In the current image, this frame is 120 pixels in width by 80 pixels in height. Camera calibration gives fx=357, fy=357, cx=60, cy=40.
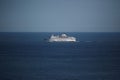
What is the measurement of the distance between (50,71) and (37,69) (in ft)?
8.36

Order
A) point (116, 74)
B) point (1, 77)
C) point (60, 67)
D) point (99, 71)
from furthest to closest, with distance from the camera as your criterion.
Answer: point (60, 67), point (99, 71), point (116, 74), point (1, 77)

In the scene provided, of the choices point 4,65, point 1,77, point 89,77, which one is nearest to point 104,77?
point 89,77

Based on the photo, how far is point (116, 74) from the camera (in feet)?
135

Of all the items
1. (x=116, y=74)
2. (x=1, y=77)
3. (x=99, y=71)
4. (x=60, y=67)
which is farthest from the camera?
(x=60, y=67)

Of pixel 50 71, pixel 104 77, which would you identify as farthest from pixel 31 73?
pixel 104 77

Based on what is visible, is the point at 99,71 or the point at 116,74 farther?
the point at 99,71

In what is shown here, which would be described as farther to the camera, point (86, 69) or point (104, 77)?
point (86, 69)

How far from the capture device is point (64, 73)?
42.1 metres

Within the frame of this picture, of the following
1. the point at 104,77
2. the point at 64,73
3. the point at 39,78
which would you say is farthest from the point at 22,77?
the point at 104,77

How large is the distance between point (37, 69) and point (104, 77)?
414 inches

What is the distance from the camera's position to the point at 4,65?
49.5 metres

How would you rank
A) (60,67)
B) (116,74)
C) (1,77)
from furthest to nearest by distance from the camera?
(60,67) → (116,74) → (1,77)

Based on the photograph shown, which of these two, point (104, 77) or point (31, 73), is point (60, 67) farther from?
point (104, 77)

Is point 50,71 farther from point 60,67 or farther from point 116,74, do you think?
point 116,74
